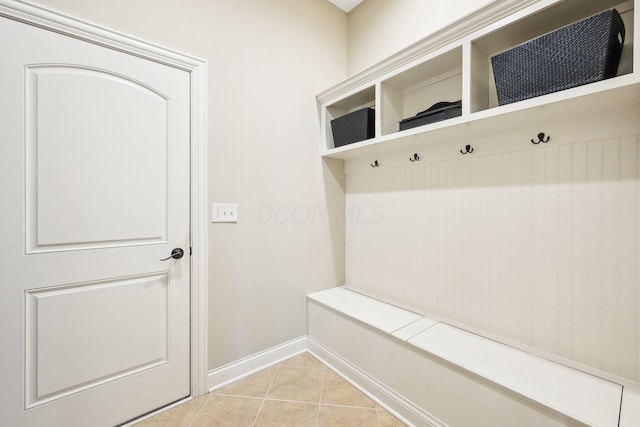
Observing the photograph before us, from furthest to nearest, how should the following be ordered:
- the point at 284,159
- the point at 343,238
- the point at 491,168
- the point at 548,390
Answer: the point at 343,238 → the point at 284,159 → the point at 491,168 → the point at 548,390

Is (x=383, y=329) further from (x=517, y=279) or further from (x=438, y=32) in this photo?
(x=438, y=32)

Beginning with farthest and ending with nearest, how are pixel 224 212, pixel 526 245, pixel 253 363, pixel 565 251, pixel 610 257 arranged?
1. pixel 253 363
2. pixel 224 212
3. pixel 526 245
4. pixel 565 251
5. pixel 610 257

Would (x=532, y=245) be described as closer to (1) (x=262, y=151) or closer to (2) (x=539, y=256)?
(2) (x=539, y=256)

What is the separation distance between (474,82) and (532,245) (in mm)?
892

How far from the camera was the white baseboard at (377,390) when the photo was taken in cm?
146

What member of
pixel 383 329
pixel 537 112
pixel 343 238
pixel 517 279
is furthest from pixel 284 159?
pixel 517 279

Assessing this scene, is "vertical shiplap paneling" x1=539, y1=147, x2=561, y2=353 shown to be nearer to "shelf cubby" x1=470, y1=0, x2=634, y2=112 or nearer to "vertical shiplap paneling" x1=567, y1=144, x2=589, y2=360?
"vertical shiplap paneling" x1=567, y1=144, x2=589, y2=360

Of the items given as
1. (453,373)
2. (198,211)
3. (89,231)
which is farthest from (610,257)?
(89,231)

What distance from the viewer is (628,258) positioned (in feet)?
3.88

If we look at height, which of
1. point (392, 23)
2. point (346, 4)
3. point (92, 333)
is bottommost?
point (92, 333)

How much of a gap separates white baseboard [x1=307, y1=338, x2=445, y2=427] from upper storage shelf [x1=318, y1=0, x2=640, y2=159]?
59.5 inches

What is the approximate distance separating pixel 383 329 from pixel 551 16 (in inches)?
69.2

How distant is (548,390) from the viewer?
1124 mm

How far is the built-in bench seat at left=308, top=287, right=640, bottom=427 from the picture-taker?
1.07 meters
